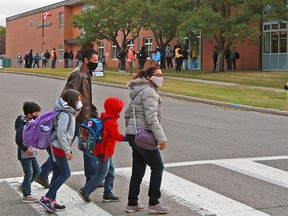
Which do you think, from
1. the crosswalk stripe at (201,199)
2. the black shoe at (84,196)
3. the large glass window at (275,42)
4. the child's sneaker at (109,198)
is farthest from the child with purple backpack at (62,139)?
the large glass window at (275,42)

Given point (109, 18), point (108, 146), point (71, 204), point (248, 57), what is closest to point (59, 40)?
point (109, 18)

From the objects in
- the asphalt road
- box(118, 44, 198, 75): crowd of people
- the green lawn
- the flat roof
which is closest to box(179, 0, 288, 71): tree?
the green lawn

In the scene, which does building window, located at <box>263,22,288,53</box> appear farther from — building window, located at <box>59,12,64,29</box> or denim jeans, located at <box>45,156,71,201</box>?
denim jeans, located at <box>45,156,71,201</box>

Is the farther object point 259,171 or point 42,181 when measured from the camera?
point 259,171

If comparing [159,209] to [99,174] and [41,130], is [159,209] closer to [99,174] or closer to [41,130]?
[99,174]

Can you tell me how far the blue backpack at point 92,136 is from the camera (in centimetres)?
593

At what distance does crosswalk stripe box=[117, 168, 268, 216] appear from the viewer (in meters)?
5.92

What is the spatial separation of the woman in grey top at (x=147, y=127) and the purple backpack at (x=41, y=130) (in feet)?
2.93

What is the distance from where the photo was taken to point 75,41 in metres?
57.3

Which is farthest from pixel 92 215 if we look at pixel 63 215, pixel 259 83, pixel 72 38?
pixel 72 38

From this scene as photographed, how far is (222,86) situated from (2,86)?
1095 cm

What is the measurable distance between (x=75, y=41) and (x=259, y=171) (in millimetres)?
50932

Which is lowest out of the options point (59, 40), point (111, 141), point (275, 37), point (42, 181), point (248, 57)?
point (42, 181)

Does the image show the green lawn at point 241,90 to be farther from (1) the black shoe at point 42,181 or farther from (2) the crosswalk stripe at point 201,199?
(1) the black shoe at point 42,181
